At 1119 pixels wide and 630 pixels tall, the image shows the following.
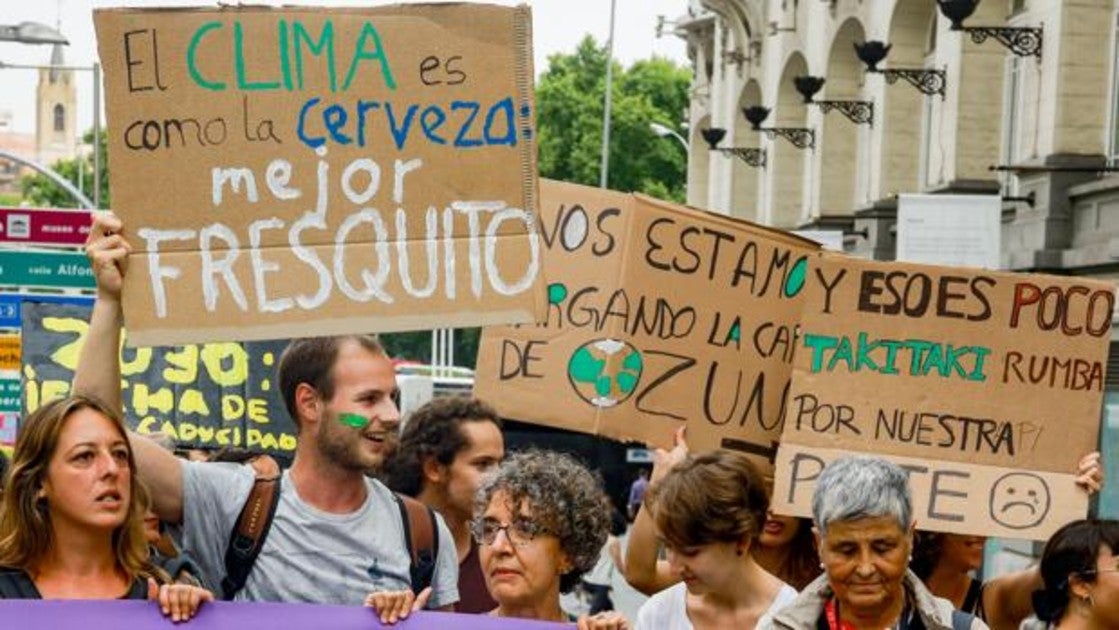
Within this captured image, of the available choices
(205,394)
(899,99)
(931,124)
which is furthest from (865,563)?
(899,99)

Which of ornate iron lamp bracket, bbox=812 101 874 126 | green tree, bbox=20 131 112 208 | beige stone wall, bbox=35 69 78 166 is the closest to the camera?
ornate iron lamp bracket, bbox=812 101 874 126

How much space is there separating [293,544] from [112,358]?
0.58m

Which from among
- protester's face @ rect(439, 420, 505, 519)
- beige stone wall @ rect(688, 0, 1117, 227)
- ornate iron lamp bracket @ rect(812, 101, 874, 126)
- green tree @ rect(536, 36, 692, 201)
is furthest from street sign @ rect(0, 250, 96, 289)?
green tree @ rect(536, 36, 692, 201)

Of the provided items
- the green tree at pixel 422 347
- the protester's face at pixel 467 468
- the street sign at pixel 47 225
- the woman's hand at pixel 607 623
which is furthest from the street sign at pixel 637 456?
the green tree at pixel 422 347

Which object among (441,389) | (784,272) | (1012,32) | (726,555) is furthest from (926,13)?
(726,555)

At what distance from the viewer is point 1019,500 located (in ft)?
23.9

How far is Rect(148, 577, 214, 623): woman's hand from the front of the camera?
5.55m

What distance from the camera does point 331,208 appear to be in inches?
248

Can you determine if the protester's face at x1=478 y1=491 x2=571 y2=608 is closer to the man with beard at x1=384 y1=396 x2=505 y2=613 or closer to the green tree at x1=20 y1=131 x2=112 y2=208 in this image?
the man with beard at x1=384 y1=396 x2=505 y2=613

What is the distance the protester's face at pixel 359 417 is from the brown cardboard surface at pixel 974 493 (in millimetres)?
1378

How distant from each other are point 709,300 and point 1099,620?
1.65 m

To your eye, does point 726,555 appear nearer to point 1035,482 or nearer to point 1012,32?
point 1035,482

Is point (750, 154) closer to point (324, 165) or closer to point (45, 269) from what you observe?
point (45, 269)

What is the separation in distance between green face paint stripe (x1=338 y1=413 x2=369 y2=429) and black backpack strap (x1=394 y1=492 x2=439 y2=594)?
9.5 inches
